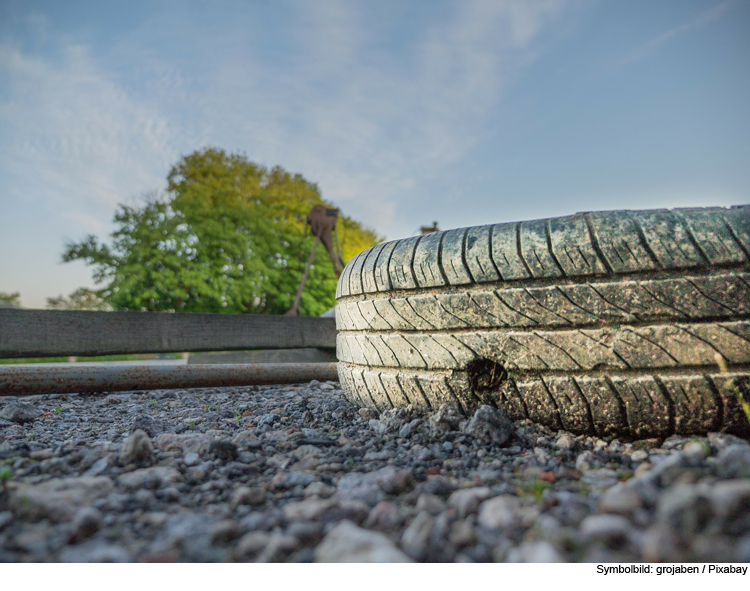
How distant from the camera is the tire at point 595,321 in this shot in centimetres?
150

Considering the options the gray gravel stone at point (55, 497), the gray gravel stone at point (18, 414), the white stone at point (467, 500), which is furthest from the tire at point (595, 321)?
the gray gravel stone at point (18, 414)

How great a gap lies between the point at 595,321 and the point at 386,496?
0.95m

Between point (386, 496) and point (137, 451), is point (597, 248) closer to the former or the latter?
point (386, 496)

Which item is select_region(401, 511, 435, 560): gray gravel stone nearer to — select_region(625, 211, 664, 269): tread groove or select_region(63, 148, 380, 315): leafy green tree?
select_region(625, 211, 664, 269): tread groove

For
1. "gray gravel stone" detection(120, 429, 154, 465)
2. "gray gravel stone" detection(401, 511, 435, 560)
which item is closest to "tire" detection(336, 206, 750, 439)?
"gray gravel stone" detection(401, 511, 435, 560)

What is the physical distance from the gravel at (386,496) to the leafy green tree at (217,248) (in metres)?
12.8

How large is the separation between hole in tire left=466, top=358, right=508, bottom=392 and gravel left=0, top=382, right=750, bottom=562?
0.12 m

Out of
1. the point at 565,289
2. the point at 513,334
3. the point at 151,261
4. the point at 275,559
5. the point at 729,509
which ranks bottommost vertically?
the point at 275,559

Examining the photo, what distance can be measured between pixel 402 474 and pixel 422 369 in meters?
0.67

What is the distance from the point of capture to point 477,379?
1.79 metres

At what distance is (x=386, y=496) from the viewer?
1.16 metres

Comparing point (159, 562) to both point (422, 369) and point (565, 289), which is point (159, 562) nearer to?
point (422, 369)

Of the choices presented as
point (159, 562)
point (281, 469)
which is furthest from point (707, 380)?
point (159, 562)

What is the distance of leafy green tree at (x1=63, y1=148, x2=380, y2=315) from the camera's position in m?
13.5
